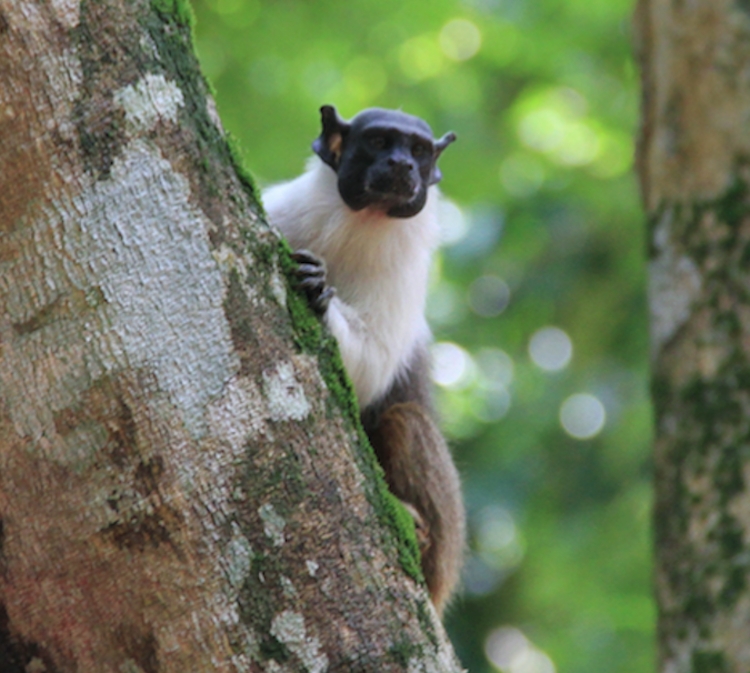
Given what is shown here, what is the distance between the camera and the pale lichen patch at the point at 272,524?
9.87 feet

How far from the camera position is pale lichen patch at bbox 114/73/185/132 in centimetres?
308

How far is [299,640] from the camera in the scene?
296 centimetres

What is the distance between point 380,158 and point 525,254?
553cm

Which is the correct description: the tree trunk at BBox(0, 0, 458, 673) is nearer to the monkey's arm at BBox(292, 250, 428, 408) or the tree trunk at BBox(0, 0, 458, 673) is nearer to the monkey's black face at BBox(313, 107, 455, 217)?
the monkey's arm at BBox(292, 250, 428, 408)

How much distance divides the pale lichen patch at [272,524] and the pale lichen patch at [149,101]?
1.17 metres

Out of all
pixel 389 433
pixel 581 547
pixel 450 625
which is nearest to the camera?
pixel 389 433

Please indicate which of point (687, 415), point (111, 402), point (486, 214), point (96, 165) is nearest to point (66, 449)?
point (111, 402)

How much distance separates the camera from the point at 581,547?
9.80 m

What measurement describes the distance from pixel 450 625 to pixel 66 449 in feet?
26.5

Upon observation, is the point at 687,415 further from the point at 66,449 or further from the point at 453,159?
the point at 453,159

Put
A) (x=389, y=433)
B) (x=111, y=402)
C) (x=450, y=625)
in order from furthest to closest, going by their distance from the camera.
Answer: (x=450, y=625)
(x=389, y=433)
(x=111, y=402)

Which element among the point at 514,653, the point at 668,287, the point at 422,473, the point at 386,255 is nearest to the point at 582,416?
the point at 514,653

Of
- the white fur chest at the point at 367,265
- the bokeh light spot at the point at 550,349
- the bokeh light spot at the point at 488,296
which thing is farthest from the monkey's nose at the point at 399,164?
the bokeh light spot at the point at 550,349

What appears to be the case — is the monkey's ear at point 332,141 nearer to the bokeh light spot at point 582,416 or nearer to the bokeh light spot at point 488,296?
the bokeh light spot at point 582,416
